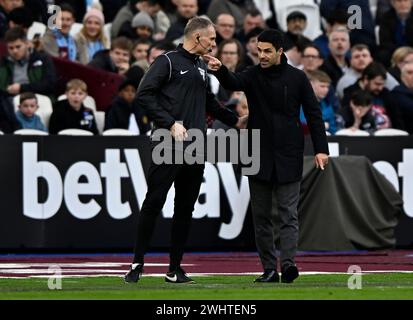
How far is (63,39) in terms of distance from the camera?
21734 mm

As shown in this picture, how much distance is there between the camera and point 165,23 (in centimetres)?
2338

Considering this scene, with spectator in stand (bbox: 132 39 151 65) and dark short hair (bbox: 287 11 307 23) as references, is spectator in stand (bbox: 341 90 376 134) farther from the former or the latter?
dark short hair (bbox: 287 11 307 23)

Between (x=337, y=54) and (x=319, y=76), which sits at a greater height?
(x=337, y=54)

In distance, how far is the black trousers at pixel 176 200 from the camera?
13.0 meters

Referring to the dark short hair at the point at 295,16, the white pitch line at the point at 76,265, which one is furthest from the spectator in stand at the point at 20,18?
the white pitch line at the point at 76,265

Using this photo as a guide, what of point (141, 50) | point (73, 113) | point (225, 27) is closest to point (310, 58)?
point (225, 27)

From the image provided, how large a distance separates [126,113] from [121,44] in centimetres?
203

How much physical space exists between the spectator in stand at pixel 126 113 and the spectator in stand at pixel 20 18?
Answer: 6.94ft

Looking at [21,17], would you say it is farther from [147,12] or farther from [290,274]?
[290,274]

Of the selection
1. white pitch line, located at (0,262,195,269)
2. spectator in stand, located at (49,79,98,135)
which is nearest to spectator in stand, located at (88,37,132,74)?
spectator in stand, located at (49,79,98,135)

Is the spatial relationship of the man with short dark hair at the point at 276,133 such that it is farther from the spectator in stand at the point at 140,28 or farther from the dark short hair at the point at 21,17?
the spectator in stand at the point at 140,28
